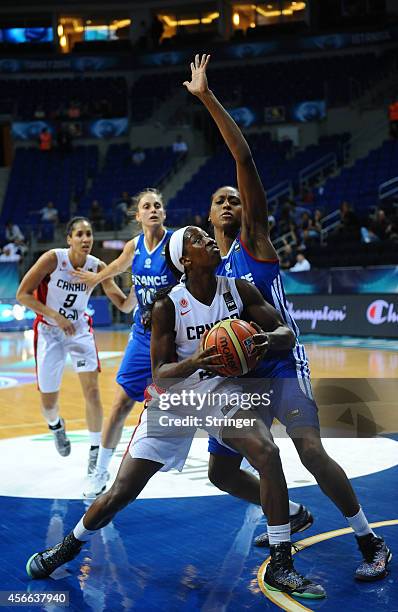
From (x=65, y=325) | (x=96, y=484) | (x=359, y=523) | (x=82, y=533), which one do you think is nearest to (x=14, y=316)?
(x=65, y=325)

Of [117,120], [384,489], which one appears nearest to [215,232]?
[384,489]

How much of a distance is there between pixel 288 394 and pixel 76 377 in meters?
8.45

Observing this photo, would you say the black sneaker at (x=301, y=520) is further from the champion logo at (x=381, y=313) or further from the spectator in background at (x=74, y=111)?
the spectator in background at (x=74, y=111)

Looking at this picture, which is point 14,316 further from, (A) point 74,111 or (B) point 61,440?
(B) point 61,440

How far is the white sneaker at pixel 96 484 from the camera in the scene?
5301 mm

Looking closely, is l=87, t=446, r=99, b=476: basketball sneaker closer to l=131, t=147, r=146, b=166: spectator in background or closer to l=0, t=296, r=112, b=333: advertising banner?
l=0, t=296, r=112, b=333: advertising banner

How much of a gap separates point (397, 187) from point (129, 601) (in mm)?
17976

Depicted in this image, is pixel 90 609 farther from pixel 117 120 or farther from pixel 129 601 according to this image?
pixel 117 120

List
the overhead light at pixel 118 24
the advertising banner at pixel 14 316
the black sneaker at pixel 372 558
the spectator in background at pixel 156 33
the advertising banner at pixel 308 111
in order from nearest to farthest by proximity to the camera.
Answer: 1. the black sneaker at pixel 372 558
2. the advertising banner at pixel 14 316
3. the advertising banner at pixel 308 111
4. the spectator in background at pixel 156 33
5. the overhead light at pixel 118 24

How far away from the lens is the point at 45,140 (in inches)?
1144

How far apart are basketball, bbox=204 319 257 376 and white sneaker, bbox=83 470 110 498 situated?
2092mm

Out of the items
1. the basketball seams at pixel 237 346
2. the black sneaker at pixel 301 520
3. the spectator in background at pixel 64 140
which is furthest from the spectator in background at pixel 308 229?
the basketball seams at pixel 237 346

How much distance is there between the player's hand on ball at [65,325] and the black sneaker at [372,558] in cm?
290

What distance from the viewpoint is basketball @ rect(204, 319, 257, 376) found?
11.4 feet
